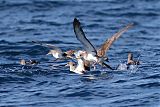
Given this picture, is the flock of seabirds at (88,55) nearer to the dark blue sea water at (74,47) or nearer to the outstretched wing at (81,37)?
the outstretched wing at (81,37)

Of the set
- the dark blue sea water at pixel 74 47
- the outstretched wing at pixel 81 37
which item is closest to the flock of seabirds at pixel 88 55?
the outstretched wing at pixel 81 37

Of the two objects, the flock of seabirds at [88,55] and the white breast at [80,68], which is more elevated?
the flock of seabirds at [88,55]

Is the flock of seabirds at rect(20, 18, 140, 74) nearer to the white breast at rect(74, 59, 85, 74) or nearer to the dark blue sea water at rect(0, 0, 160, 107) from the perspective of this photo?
the white breast at rect(74, 59, 85, 74)

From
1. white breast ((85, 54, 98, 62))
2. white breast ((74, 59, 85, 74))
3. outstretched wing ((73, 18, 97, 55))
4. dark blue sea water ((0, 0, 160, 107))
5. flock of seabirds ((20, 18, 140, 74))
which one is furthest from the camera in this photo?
white breast ((74, 59, 85, 74))

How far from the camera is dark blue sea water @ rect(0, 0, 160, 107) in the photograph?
18.0 metres

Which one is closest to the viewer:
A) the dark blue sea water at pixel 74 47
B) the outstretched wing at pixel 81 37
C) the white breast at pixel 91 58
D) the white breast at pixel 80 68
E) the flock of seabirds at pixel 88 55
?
the dark blue sea water at pixel 74 47

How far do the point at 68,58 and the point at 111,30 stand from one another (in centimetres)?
688

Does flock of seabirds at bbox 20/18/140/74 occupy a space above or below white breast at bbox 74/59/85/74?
above

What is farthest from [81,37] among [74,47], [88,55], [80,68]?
[74,47]

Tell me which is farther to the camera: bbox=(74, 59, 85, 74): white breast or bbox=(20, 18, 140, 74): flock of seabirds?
bbox=(74, 59, 85, 74): white breast

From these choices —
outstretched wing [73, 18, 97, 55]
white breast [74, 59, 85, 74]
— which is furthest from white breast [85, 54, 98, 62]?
white breast [74, 59, 85, 74]

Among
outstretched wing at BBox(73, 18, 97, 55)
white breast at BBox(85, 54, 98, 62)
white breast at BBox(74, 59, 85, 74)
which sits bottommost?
white breast at BBox(74, 59, 85, 74)

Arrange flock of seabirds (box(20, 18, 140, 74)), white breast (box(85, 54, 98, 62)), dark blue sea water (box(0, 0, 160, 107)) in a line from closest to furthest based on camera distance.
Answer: dark blue sea water (box(0, 0, 160, 107)) < flock of seabirds (box(20, 18, 140, 74)) < white breast (box(85, 54, 98, 62))

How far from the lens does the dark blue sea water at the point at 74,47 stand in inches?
710
